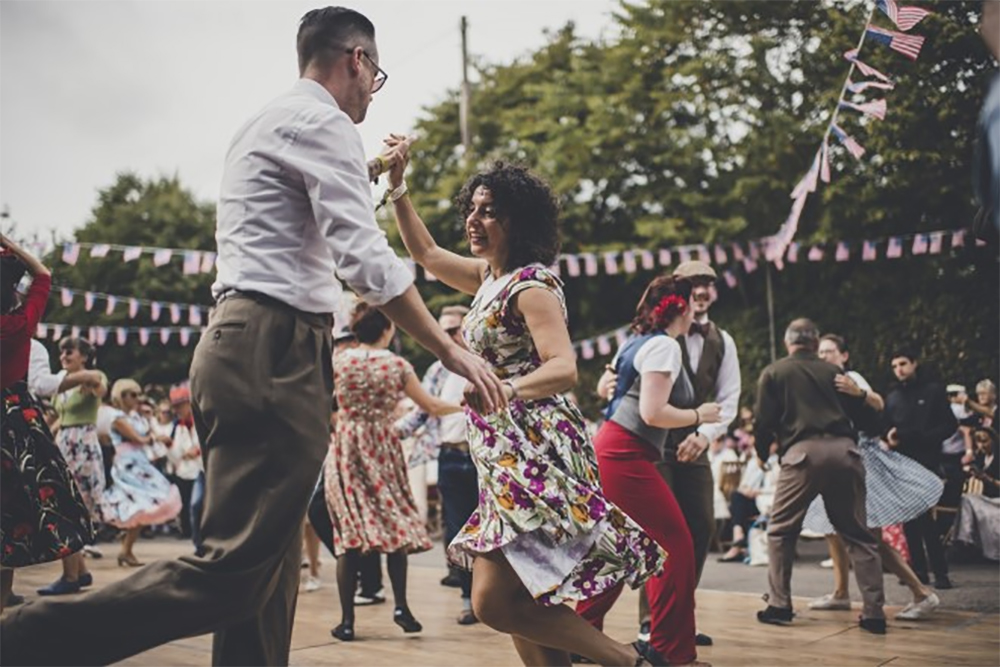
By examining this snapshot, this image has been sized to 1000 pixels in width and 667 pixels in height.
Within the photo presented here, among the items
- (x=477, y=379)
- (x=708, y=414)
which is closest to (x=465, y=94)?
(x=708, y=414)

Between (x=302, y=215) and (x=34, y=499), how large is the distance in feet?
8.09

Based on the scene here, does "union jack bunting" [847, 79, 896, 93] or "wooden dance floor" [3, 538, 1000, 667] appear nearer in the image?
"wooden dance floor" [3, 538, 1000, 667]

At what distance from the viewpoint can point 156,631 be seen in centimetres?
217

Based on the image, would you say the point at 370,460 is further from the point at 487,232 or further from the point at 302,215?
the point at 302,215

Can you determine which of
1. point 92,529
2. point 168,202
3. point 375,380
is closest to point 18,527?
point 92,529

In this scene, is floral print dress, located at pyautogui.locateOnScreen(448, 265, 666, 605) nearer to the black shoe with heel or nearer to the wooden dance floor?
the wooden dance floor

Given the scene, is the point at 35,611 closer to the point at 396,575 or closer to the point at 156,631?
the point at 156,631

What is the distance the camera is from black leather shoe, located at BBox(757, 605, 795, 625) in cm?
545

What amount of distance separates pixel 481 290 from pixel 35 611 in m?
1.60

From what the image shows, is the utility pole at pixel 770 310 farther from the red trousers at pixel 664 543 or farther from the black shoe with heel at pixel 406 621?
the red trousers at pixel 664 543

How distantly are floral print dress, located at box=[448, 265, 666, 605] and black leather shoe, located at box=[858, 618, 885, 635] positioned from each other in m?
2.72

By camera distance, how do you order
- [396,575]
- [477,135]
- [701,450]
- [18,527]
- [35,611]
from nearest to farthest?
1. [35,611]
2. [18,527]
3. [701,450]
4. [396,575]
5. [477,135]

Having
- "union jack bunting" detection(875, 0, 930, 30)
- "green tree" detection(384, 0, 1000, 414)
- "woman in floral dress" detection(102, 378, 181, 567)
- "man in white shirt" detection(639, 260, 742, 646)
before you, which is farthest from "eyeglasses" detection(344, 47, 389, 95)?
"green tree" detection(384, 0, 1000, 414)

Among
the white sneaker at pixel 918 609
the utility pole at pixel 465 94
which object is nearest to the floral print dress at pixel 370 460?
the white sneaker at pixel 918 609
